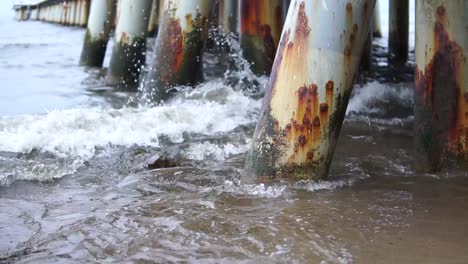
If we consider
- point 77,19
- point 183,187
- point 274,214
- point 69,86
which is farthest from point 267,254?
point 77,19

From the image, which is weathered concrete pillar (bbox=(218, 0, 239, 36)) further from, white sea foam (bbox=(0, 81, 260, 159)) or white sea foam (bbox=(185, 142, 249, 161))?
white sea foam (bbox=(185, 142, 249, 161))

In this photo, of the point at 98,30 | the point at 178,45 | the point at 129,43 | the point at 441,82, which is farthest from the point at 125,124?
the point at 98,30

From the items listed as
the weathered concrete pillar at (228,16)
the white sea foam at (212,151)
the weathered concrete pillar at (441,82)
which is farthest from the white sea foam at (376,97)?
the weathered concrete pillar at (228,16)

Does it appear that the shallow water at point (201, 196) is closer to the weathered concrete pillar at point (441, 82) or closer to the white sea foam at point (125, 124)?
the white sea foam at point (125, 124)

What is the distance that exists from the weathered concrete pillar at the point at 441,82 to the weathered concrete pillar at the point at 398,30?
28.0ft

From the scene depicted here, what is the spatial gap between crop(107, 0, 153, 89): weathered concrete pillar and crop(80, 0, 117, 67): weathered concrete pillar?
5.56ft

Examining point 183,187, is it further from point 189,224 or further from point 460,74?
point 460,74

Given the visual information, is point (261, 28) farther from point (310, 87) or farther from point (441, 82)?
point (310, 87)

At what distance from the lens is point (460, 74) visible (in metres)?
4.41

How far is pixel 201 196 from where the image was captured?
3949mm

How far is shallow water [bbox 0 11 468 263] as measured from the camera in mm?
3037

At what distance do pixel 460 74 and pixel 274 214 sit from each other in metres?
1.87

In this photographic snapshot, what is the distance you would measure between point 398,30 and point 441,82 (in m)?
8.94

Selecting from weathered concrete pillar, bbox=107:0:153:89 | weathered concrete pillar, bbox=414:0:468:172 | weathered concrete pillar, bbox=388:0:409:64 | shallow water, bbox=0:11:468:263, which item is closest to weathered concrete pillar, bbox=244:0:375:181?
shallow water, bbox=0:11:468:263
